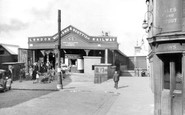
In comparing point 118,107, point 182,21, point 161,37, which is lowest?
point 118,107

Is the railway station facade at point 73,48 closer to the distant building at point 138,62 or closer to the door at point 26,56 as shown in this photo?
the door at point 26,56

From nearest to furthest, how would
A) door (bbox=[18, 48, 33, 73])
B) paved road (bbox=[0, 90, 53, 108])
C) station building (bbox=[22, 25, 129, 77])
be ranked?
paved road (bbox=[0, 90, 53, 108]) → station building (bbox=[22, 25, 129, 77]) → door (bbox=[18, 48, 33, 73])

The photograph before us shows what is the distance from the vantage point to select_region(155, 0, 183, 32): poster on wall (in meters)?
8.45

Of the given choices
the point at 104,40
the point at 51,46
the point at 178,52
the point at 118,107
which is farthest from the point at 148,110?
the point at 51,46

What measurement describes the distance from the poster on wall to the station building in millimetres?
20536

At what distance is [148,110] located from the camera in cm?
1013

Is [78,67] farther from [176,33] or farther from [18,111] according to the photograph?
[176,33]

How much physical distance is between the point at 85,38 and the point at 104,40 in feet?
9.31

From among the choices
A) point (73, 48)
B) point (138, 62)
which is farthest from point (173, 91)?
point (138, 62)

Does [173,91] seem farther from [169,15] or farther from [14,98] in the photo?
[14,98]

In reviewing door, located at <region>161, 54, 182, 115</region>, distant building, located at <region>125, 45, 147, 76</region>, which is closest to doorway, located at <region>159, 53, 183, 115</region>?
door, located at <region>161, 54, 182, 115</region>

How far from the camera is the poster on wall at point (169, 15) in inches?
333

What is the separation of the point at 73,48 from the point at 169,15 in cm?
2341

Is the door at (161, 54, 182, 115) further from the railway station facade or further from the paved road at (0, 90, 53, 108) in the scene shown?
the railway station facade
